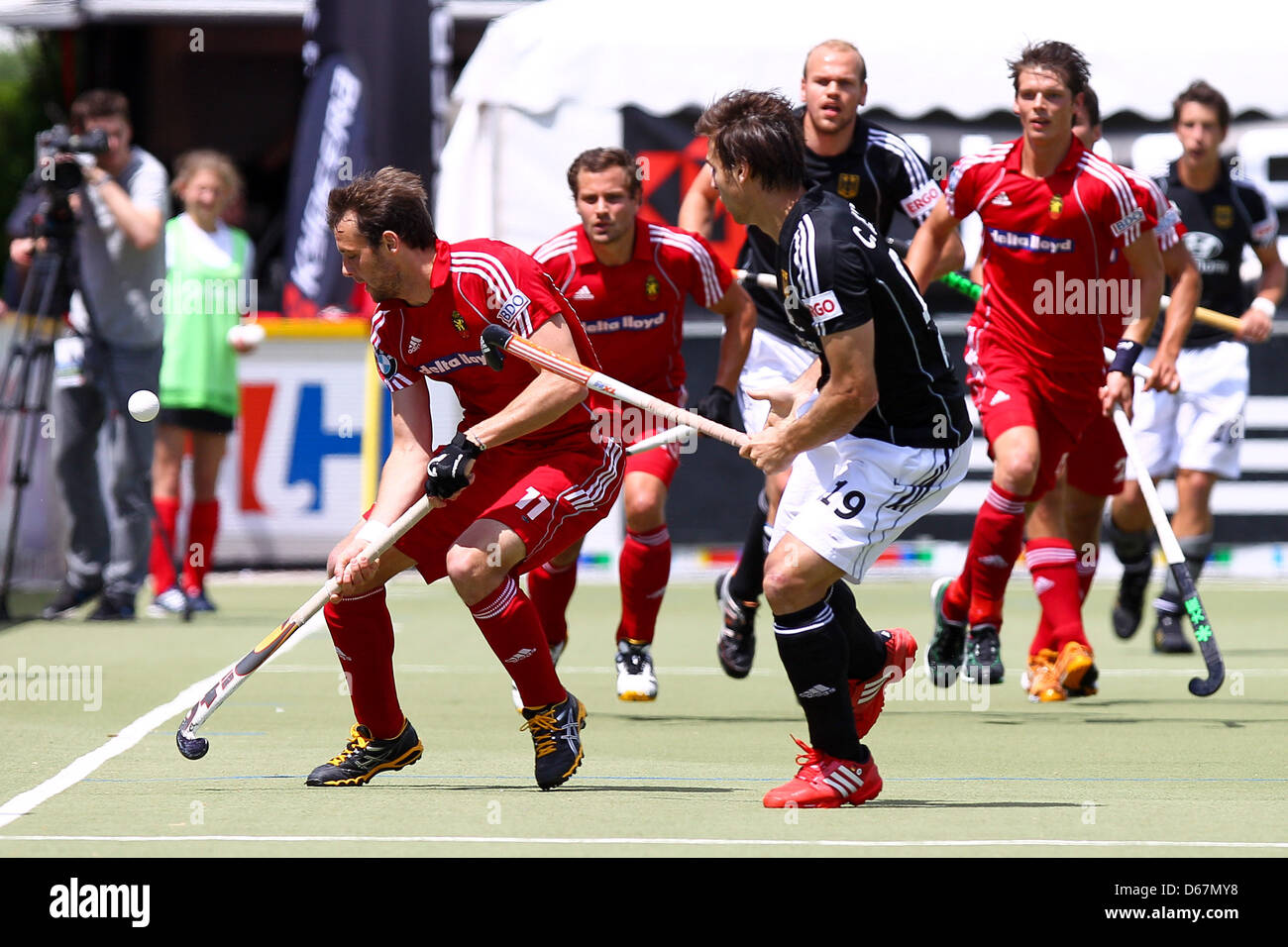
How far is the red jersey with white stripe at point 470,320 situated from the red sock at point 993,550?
2083 millimetres

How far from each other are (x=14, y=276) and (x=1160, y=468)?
573cm

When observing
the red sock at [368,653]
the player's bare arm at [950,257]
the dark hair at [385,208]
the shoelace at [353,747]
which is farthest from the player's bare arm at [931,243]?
the shoelace at [353,747]

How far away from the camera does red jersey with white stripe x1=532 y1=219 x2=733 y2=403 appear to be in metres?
7.61

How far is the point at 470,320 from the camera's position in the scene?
5742mm

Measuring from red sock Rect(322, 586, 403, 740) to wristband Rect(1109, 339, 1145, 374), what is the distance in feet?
9.84

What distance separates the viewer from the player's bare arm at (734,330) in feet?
25.5

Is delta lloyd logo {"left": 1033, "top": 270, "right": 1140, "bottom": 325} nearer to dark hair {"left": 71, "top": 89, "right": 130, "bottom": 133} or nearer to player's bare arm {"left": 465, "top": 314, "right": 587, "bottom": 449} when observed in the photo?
player's bare arm {"left": 465, "top": 314, "right": 587, "bottom": 449}

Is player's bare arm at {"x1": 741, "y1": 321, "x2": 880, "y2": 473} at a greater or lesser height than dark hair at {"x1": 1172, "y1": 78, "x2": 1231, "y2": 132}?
lesser

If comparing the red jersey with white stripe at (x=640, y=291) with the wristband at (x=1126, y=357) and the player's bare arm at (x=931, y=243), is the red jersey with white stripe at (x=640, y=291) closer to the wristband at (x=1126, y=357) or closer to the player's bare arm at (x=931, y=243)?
the player's bare arm at (x=931, y=243)

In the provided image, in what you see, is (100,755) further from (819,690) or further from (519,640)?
(819,690)

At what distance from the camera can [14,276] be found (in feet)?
35.2

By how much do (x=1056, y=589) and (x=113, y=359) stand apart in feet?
16.4

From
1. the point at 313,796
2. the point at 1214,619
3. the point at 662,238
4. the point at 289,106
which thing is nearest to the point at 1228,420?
the point at 1214,619
